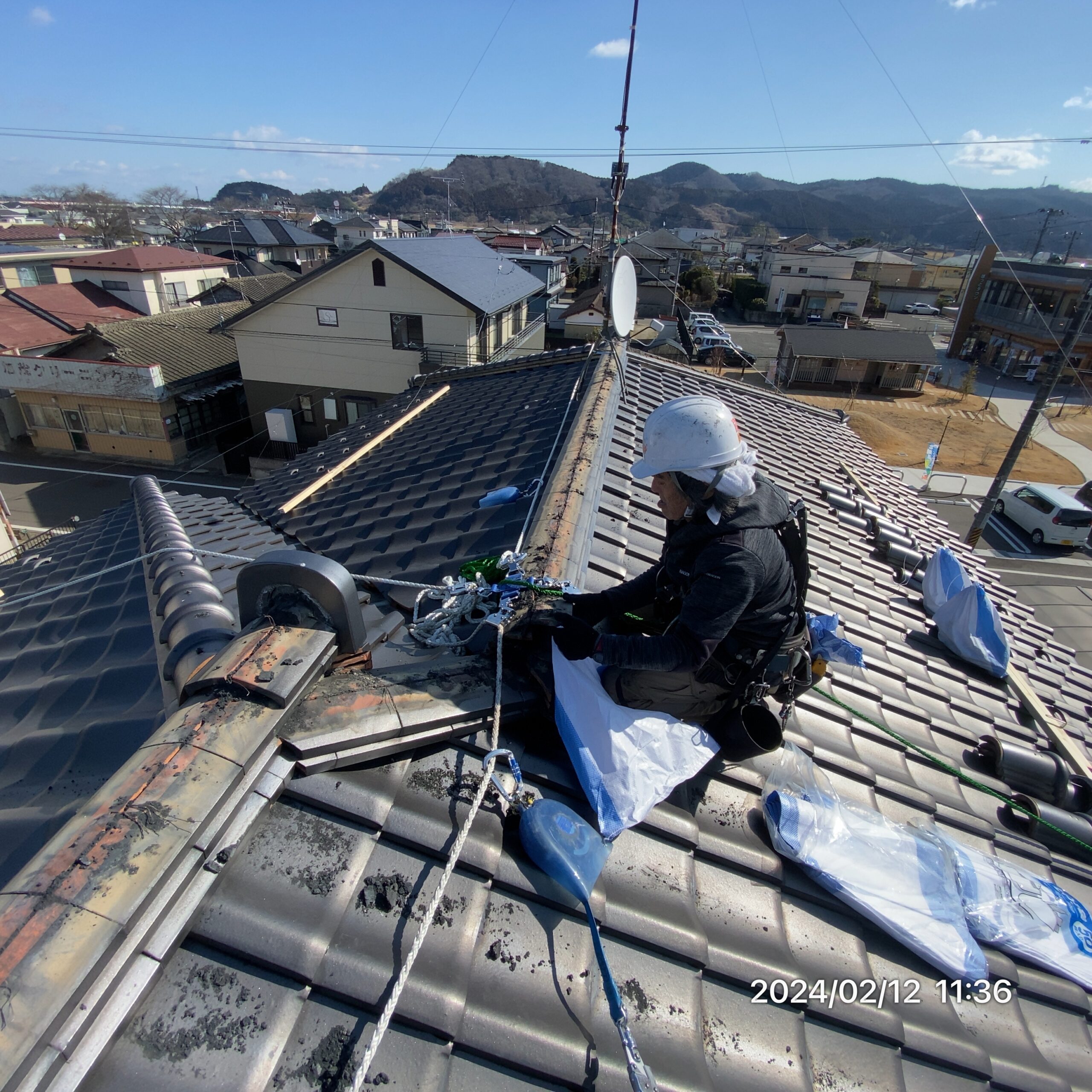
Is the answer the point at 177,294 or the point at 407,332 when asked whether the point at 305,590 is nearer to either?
the point at 407,332

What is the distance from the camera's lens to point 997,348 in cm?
4694

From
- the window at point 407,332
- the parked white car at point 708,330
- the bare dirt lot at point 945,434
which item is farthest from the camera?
the parked white car at point 708,330

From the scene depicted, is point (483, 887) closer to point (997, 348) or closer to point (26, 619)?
point (26, 619)

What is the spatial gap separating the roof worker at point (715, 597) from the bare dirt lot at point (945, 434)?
2556 cm

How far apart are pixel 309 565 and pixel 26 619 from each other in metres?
3.62

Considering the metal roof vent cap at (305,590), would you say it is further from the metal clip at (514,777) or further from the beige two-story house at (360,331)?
the beige two-story house at (360,331)

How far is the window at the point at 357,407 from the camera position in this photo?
22594 mm

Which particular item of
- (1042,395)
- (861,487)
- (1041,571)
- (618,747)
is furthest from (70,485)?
(1041,571)

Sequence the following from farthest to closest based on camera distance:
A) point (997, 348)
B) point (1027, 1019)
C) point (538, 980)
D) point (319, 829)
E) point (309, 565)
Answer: point (997, 348) → point (309, 565) → point (1027, 1019) → point (319, 829) → point (538, 980)

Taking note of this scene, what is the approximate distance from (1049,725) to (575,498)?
3.94 m

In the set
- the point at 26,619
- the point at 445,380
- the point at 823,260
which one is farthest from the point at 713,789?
the point at 823,260

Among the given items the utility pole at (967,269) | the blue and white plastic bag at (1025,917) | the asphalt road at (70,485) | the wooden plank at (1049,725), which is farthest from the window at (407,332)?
the utility pole at (967,269)

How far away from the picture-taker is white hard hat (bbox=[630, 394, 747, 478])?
2.57m

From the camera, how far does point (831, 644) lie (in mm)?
3584
